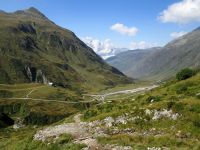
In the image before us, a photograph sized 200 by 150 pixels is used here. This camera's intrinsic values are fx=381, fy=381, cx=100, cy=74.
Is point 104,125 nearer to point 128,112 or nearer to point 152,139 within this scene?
point 128,112

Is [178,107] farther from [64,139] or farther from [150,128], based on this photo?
[64,139]

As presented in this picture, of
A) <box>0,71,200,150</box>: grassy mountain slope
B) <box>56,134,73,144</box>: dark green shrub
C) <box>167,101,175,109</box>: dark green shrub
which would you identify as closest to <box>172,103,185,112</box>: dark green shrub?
<box>0,71,200,150</box>: grassy mountain slope

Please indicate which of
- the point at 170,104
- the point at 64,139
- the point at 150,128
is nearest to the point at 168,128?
the point at 150,128

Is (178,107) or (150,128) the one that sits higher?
(178,107)

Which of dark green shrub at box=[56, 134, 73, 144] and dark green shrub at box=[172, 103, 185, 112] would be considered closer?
dark green shrub at box=[56, 134, 73, 144]

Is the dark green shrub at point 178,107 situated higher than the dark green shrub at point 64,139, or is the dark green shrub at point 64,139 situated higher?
the dark green shrub at point 178,107

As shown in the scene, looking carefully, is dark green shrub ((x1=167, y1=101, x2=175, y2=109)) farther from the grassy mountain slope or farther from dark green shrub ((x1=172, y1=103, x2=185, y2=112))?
dark green shrub ((x1=172, y1=103, x2=185, y2=112))

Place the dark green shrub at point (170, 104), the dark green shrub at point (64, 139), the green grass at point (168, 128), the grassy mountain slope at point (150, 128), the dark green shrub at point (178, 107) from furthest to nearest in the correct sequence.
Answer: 1. the dark green shrub at point (170, 104)
2. the dark green shrub at point (178, 107)
3. the dark green shrub at point (64, 139)
4. the grassy mountain slope at point (150, 128)
5. the green grass at point (168, 128)

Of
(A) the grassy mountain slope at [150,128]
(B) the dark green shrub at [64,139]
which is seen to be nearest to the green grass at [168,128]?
(A) the grassy mountain slope at [150,128]

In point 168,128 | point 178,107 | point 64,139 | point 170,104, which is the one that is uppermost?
point 170,104

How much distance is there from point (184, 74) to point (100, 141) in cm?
7486

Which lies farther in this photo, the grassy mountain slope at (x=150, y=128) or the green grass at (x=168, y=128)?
the grassy mountain slope at (x=150, y=128)

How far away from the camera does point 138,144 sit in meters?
35.8

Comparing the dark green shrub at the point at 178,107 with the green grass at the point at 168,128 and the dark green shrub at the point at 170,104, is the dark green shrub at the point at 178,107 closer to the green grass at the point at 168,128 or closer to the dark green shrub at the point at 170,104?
the green grass at the point at 168,128
